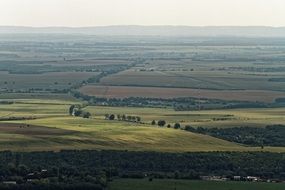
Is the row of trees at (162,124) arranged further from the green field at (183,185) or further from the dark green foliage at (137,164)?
the green field at (183,185)

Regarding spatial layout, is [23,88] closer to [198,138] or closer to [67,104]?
[67,104]

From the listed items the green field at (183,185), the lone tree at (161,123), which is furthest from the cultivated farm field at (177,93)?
the green field at (183,185)

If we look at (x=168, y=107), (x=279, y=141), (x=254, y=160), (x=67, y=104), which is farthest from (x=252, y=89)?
(x=254, y=160)

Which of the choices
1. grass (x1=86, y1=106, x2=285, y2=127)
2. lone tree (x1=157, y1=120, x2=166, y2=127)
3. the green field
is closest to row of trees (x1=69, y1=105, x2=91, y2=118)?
grass (x1=86, y1=106, x2=285, y2=127)

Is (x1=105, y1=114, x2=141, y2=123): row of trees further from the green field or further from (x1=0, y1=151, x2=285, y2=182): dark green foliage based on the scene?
the green field

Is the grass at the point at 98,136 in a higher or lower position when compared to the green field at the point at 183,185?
higher

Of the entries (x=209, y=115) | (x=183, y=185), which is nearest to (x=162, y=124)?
(x=209, y=115)

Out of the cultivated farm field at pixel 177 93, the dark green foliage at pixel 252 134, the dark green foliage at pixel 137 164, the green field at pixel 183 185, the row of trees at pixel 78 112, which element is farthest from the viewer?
the cultivated farm field at pixel 177 93

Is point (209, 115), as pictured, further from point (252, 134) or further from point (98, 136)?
point (98, 136)
